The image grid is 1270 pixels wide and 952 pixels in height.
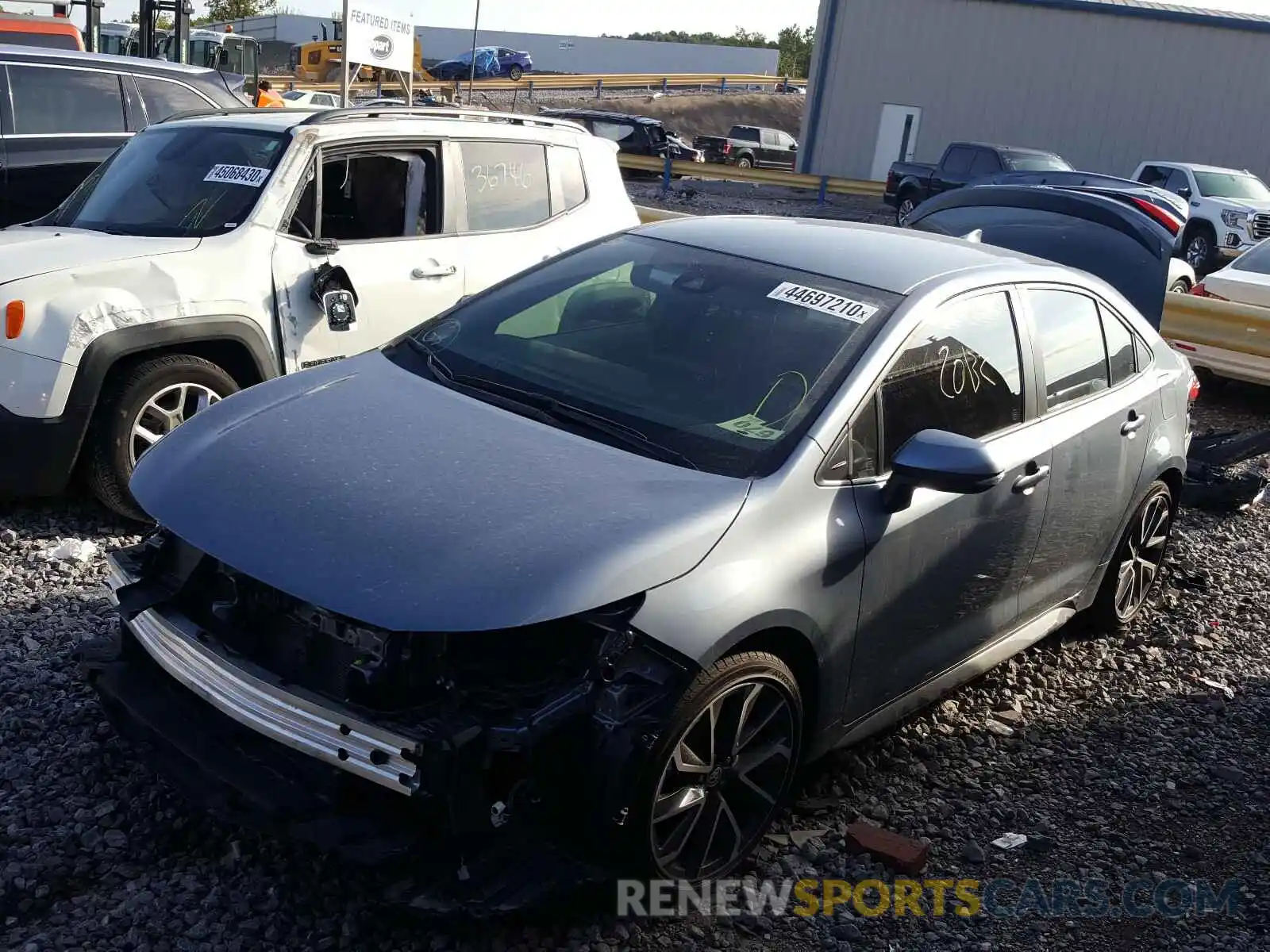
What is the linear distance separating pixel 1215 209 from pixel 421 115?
18.8 metres

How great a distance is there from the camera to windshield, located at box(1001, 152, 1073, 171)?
79.0 ft

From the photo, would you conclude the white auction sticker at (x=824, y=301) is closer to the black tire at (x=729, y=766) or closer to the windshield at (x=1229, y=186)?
the black tire at (x=729, y=766)

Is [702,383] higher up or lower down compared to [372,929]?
higher up

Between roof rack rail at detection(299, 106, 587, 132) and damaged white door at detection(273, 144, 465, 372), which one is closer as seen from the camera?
damaged white door at detection(273, 144, 465, 372)

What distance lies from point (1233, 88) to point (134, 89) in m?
31.5

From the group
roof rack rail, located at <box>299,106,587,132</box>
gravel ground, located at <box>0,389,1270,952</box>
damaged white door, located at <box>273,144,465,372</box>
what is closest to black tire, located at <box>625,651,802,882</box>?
gravel ground, located at <box>0,389,1270,952</box>

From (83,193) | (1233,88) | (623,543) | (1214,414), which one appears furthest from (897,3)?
(623,543)

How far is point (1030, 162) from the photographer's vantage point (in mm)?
24297

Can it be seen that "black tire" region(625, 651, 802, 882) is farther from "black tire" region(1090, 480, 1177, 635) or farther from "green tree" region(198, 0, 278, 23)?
"green tree" region(198, 0, 278, 23)

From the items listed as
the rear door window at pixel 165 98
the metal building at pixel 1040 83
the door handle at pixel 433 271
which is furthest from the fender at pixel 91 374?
the metal building at pixel 1040 83

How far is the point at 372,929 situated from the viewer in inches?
124

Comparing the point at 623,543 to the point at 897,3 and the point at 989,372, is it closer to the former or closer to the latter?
the point at 989,372

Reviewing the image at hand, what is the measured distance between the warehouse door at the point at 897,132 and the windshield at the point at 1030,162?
12681mm

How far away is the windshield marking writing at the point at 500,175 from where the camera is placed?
684 centimetres
